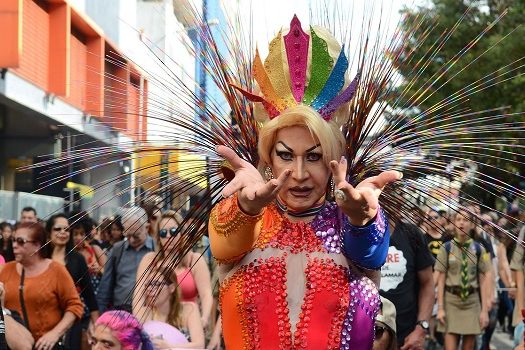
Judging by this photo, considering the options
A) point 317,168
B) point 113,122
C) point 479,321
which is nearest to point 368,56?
point 317,168

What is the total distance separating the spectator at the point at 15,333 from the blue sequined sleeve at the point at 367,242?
3.92 metres

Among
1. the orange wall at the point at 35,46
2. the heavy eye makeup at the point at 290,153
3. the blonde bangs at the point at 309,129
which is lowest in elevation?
the heavy eye makeup at the point at 290,153

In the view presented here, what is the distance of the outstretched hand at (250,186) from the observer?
3512 mm

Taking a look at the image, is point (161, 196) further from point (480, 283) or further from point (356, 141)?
point (480, 283)

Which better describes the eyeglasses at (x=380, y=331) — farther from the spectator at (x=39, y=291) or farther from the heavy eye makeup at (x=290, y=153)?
the spectator at (x=39, y=291)

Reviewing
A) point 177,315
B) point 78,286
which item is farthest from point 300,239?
point 78,286

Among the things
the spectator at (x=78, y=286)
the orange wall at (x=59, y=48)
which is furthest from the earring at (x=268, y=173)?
the orange wall at (x=59, y=48)

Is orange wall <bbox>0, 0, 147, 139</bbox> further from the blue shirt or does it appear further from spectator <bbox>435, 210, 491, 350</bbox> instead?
the blue shirt

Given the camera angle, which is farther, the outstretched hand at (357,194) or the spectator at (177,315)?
the spectator at (177,315)

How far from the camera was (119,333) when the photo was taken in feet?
17.7

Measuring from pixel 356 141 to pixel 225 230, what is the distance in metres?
0.63

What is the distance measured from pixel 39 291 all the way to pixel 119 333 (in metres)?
2.55

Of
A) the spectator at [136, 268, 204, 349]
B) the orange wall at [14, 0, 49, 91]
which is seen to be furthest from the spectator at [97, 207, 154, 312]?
the orange wall at [14, 0, 49, 91]

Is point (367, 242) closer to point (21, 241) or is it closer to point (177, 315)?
point (177, 315)
